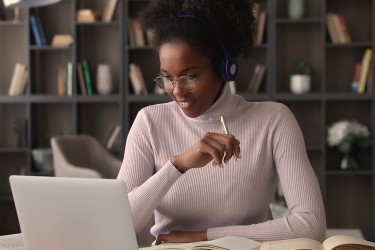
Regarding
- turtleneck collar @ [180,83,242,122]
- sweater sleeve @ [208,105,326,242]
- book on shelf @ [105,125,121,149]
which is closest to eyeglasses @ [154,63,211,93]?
turtleneck collar @ [180,83,242,122]

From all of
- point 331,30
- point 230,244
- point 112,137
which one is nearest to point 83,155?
point 112,137

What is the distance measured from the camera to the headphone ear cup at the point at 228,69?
7.01 ft

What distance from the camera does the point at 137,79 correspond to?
19.7 ft

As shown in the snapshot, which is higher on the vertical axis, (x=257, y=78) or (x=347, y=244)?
(x=257, y=78)

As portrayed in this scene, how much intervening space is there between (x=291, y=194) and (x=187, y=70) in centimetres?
43

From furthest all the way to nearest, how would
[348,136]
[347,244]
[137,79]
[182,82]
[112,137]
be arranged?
[112,137] < [137,79] < [348,136] < [182,82] < [347,244]

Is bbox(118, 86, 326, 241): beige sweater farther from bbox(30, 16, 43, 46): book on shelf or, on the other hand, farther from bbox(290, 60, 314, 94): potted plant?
bbox(30, 16, 43, 46): book on shelf

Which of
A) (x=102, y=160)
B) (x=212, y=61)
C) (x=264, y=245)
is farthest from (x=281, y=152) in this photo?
(x=102, y=160)

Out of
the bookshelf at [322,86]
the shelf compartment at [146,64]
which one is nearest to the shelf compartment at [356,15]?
the bookshelf at [322,86]

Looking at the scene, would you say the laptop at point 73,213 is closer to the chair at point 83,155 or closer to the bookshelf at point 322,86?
the chair at point 83,155

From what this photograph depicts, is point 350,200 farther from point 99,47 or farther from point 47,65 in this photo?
point 47,65

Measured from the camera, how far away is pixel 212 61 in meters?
2.15

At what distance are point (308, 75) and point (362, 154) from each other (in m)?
0.79

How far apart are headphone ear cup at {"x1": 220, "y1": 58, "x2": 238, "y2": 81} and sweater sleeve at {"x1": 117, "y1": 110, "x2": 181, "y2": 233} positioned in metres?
0.29
